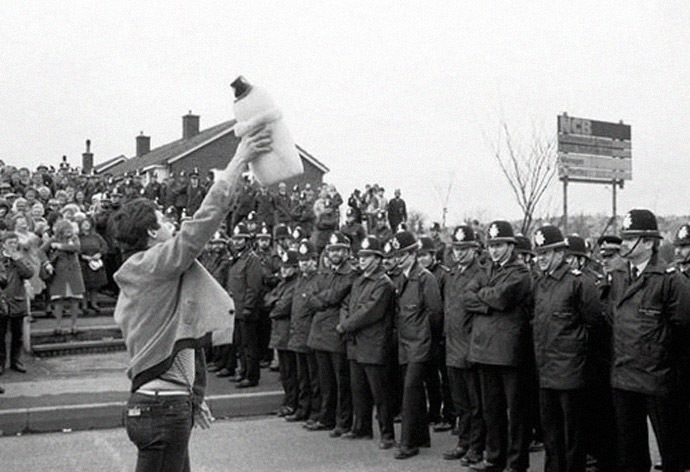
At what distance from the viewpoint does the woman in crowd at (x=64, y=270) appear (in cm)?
1494

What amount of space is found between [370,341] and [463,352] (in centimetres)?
128

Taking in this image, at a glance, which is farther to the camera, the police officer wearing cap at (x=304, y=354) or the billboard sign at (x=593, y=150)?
the billboard sign at (x=593, y=150)

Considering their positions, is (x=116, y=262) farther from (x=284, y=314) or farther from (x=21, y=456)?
(x=21, y=456)

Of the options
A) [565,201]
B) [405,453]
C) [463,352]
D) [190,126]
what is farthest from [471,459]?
[190,126]

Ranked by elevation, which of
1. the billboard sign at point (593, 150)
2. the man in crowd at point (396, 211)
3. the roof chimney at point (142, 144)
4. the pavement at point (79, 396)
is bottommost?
the pavement at point (79, 396)

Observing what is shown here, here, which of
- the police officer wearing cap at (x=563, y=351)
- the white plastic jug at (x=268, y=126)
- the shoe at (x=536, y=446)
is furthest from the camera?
the shoe at (x=536, y=446)

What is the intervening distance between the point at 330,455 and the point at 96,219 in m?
10.7

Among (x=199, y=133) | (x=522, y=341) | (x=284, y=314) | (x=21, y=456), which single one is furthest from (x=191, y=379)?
(x=199, y=133)

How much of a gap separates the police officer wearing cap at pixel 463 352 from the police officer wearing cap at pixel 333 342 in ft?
5.20

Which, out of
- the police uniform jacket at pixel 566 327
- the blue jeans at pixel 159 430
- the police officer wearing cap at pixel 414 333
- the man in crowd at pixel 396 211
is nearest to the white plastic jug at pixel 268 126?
the blue jeans at pixel 159 430

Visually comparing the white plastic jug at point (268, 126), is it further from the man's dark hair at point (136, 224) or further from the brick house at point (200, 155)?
the brick house at point (200, 155)

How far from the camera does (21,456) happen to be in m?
8.80

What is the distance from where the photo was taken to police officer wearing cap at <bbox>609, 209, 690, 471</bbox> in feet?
21.2

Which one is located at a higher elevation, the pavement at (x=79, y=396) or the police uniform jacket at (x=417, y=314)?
the police uniform jacket at (x=417, y=314)
